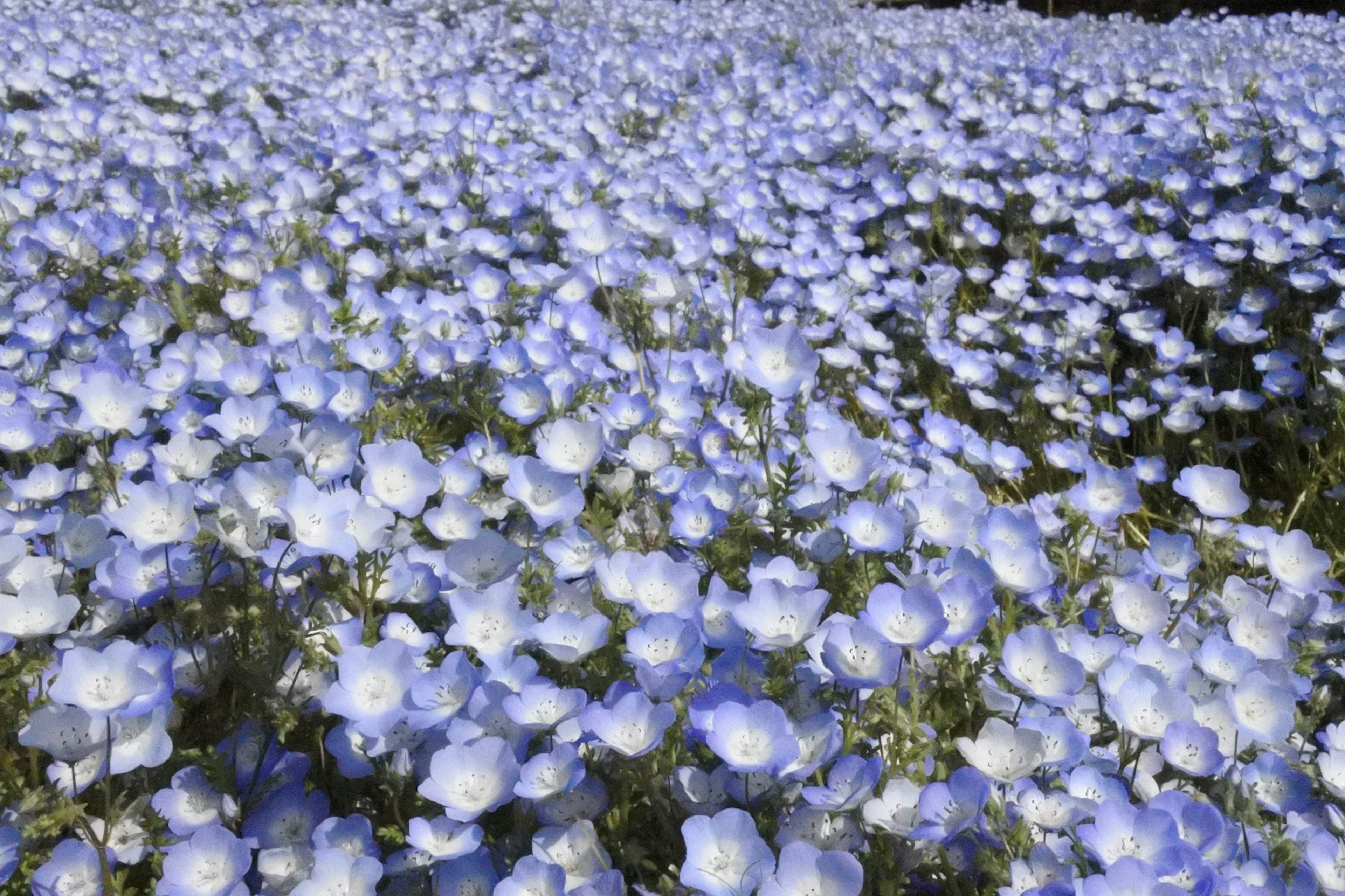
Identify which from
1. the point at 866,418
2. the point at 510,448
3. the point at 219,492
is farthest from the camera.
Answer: the point at 866,418

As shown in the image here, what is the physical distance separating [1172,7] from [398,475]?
9.38 m

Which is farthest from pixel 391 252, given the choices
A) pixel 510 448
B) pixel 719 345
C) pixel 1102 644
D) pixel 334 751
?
pixel 1102 644

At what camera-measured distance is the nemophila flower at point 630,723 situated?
1386 millimetres

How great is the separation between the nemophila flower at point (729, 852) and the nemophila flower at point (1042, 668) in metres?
0.46

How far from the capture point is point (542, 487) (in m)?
1.93

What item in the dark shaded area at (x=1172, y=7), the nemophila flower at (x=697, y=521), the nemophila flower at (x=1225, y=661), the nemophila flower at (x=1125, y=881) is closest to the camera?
the nemophila flower at (x=1125, y=881)

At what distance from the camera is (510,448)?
88.5 inches

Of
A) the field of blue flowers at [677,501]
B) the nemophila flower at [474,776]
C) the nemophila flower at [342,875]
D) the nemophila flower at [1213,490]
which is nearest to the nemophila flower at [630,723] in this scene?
the field of blue flowers at [677,501]

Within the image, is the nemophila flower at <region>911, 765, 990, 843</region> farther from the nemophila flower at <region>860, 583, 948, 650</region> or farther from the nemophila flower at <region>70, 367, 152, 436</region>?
the nemophila flower at <region>70, 367, 152, 436</region>

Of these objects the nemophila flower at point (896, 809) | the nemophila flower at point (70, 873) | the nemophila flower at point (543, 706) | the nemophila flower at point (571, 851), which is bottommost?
the nemophila flower at point (70, 873)

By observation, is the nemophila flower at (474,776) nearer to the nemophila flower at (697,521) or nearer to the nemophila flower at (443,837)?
the nemophila flower at (443,837)

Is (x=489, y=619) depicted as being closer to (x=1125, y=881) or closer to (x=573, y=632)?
(x=573, y=632)

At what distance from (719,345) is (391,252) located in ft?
3.47

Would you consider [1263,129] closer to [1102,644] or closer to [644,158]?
[644,158]
